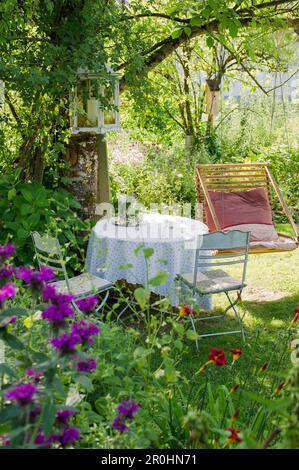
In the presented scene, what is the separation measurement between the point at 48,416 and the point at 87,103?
4.11 meters

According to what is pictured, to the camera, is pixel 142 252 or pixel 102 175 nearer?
pixel 142 252

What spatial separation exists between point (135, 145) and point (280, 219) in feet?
7.50

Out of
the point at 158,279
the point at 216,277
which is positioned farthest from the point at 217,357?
the point at 216,277

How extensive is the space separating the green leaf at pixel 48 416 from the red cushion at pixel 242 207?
5217mm

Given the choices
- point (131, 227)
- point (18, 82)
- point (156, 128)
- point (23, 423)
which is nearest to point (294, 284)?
point (131, 227)

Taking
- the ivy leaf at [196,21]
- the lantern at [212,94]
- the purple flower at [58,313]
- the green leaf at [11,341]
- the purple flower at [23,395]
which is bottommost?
the purple flower at [23,395]

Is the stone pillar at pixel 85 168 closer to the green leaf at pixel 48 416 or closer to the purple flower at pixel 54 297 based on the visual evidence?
the purple flower at pixel 54 297

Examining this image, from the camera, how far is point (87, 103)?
5203 millimetres

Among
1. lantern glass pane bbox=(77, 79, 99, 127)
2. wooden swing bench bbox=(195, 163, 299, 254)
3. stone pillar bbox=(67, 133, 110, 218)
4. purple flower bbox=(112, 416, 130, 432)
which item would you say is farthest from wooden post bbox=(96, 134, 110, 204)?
purple flower bbox=(112, 416, 130, 432)

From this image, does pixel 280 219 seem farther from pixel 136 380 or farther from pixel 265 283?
pixel 136 380

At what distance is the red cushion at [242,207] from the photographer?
656 cm

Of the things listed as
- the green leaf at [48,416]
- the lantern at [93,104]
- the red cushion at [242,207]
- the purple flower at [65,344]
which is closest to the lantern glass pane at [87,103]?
the lantern at [93,104]

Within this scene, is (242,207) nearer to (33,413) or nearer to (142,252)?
(142,252)

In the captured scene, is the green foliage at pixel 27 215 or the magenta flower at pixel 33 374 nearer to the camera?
the magenta flower at pixel 33 374
